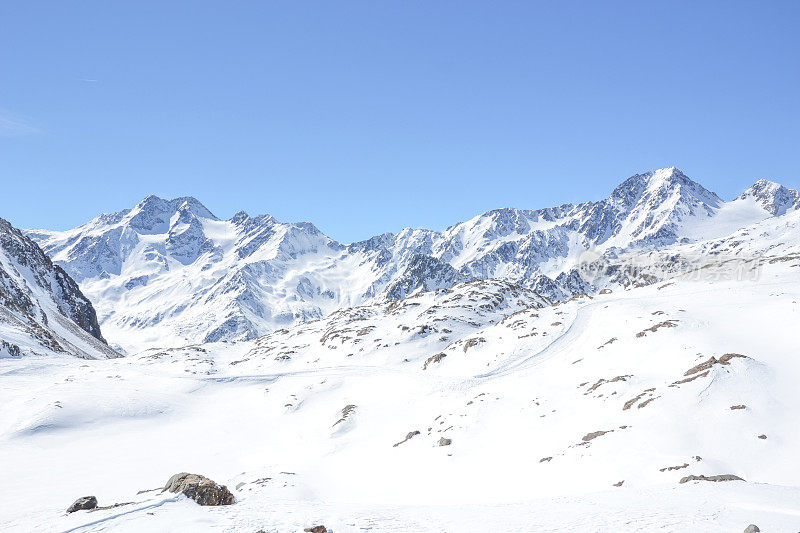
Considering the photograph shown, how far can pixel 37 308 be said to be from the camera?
124250mm

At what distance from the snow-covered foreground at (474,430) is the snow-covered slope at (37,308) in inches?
622

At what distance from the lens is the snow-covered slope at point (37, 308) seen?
8756 cm

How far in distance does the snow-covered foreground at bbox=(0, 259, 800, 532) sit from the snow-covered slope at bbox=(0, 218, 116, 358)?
622 inches

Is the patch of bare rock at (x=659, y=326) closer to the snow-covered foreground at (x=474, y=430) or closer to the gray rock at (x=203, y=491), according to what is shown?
the snow-covered foreground at (x=474, y=430)

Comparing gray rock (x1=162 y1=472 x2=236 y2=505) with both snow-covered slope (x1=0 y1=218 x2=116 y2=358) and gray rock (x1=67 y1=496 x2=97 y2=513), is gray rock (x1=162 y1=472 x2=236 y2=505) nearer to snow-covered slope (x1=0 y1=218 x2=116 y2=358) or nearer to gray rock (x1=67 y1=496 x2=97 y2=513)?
gray rock (x1=67 y1=496 x2=97 y2=513)

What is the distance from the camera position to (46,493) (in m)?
28.9

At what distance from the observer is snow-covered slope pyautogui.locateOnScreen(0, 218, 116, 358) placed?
3447 inches

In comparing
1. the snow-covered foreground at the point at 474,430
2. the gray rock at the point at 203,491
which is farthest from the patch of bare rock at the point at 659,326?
the gray rock at the point at 203,491

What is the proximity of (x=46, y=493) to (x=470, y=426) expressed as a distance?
30303 millimetres

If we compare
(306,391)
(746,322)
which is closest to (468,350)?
(306,391)

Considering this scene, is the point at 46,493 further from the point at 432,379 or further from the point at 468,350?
the point at 468,350

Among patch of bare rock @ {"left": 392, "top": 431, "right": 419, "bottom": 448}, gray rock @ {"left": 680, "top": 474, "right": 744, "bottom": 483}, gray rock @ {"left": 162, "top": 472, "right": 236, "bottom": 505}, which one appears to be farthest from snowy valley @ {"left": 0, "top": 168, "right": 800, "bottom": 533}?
gray rock @ {"left": 162, "top": 472, "right": 236, "bottom": 505}

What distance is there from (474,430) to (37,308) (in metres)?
142

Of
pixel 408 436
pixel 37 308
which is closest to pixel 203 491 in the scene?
pixel 408 436
